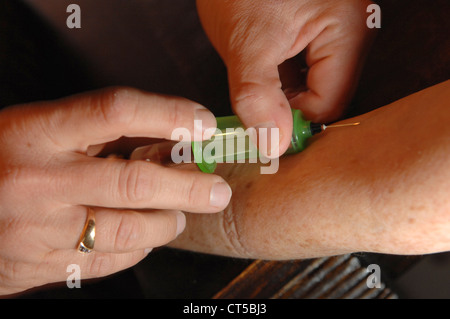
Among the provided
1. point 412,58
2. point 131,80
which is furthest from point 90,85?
point 412,58

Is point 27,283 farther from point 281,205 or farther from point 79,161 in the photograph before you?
point 281,205

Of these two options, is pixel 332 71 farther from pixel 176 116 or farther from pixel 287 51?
pixel 176 116

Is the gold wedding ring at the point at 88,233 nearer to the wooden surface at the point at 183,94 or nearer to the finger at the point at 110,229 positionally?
the finger at the point at 110,229

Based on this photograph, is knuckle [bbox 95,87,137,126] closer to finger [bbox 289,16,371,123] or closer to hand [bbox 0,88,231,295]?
hand [bbox 0,88,231,295]

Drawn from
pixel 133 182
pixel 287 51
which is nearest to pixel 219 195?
pixel 133 182

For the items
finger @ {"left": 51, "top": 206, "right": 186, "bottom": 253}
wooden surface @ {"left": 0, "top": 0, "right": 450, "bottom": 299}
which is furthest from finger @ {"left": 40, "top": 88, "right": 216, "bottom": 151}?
wooden surface @ {"left": 0, "top": 0, "right": 450, "bottom": 299}
